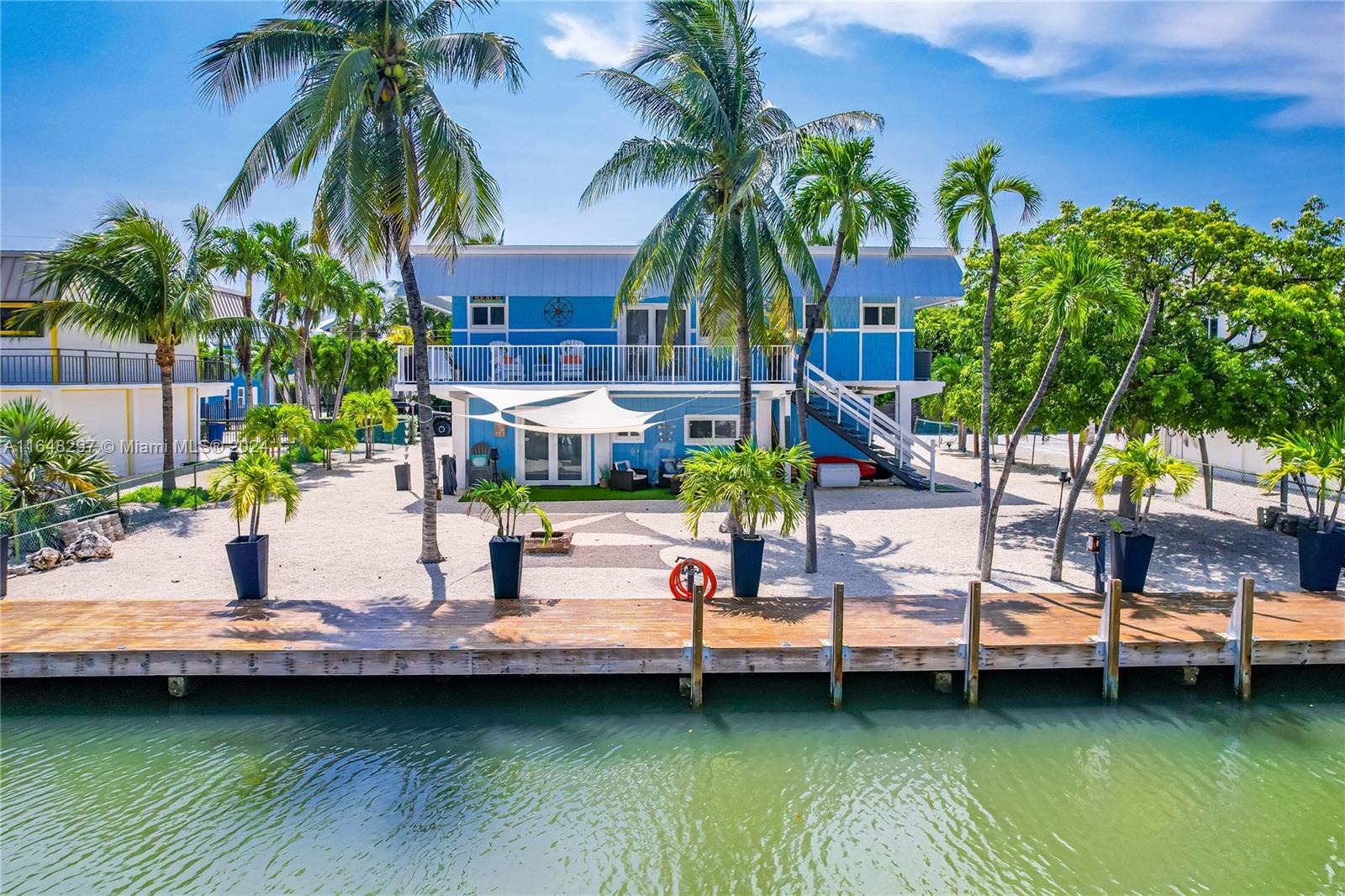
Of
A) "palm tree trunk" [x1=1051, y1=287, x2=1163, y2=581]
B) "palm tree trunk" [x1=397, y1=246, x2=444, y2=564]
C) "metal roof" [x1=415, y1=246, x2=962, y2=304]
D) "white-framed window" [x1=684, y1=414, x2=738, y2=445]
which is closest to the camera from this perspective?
"palm tree trunk" [x1=1051, y1=287, x2=1163, y2=581]

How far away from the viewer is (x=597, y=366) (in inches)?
907

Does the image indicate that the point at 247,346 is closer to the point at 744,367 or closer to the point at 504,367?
the point at 504,367

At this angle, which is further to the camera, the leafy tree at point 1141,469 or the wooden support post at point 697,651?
the leafy tree at point 1141,469

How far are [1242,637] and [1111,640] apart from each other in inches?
62.0

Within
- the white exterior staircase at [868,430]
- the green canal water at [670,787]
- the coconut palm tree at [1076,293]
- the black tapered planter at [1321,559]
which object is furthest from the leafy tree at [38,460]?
the black tapered planter at [1321,559]

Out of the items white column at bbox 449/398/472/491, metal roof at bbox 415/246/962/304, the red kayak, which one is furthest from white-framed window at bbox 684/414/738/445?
white column at bbox 449/398/472/491

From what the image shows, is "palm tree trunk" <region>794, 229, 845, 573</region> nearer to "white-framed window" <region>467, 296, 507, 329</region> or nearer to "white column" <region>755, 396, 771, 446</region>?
"white column" <region>755, 396, 771, 446</region>

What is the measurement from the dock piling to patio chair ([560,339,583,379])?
14615mm

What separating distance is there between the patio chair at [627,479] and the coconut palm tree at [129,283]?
10.7m

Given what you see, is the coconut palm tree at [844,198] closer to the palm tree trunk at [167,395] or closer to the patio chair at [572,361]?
the patio chair at [572,361]

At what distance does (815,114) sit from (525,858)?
45.0ft

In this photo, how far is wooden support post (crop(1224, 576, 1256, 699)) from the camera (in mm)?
9523

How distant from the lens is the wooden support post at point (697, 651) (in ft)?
30.1

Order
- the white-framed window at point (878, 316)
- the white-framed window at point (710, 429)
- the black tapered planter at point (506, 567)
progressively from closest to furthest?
the black tapered planter at point (506, 567) → the white-framed window at point (710, 429) → the white-framed window at point (878, 316)
